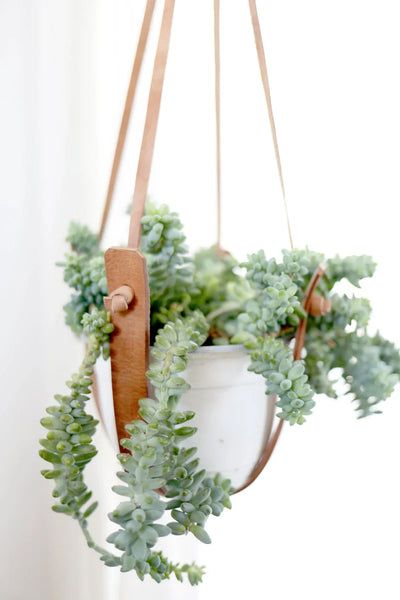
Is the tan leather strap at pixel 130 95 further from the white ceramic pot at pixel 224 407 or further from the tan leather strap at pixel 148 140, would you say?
the white ceramic pot at pixel 224 407

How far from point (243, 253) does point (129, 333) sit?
0.58 metres

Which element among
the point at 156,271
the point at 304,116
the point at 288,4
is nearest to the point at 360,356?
the point at 156,271

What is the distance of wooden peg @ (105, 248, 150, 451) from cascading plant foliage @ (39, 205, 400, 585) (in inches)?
0.5

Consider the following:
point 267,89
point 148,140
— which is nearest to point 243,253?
point 267,89

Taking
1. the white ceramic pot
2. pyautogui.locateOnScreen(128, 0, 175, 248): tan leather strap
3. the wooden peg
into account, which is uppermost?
pyautogui.locateOnScreen(128, 0, 175, 248): tan leather strap

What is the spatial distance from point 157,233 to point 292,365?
0.62ft

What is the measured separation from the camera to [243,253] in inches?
46.6

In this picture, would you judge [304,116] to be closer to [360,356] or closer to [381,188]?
[381,188]

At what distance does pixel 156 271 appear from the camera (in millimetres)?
718

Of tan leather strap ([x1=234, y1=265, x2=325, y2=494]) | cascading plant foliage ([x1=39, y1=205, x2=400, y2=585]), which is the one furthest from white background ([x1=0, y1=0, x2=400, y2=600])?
tan leather strap ([x1=234, y1=265, x2=325, y2=494])

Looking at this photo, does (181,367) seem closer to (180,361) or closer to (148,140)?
(180,361)

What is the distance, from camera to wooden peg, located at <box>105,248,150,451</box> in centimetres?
61

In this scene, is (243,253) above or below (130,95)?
below

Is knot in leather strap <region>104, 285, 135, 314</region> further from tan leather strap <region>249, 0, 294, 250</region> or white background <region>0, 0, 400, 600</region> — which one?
white background <region>0, 0, 400, 600</region>
